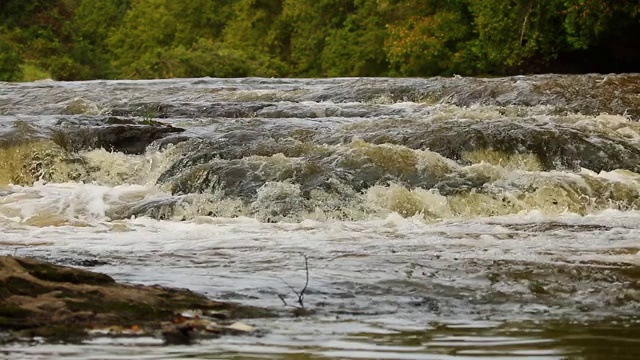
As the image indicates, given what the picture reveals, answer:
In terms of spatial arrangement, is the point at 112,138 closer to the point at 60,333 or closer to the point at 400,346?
the point at 60,333

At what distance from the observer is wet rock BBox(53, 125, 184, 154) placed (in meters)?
14.1

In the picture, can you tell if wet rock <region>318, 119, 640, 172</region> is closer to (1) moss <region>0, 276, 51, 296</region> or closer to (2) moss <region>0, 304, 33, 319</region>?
(1) moss <region>0, 276, 51, 296</region>

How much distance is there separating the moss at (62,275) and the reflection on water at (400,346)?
930mm

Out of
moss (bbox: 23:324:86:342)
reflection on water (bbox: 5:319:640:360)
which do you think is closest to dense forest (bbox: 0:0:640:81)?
reflection on water (bbox: 5:319:640:360)

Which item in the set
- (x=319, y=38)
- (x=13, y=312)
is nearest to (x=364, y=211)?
(x=13, y=312)

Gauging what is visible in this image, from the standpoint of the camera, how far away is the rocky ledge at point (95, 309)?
4.74 m

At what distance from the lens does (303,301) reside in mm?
5934

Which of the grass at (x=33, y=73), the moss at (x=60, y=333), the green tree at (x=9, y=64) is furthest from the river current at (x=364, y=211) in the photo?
the grass at (x=33, y=73)

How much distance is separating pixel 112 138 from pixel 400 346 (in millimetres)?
10168

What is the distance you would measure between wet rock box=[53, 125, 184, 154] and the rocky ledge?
8573 millimetres

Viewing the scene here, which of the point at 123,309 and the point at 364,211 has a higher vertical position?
the point at 123,309

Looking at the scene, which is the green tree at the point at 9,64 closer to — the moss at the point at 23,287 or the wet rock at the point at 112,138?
the wet rock at the point at 112,138

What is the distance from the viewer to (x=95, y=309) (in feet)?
16.6

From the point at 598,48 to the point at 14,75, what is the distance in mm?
19599
